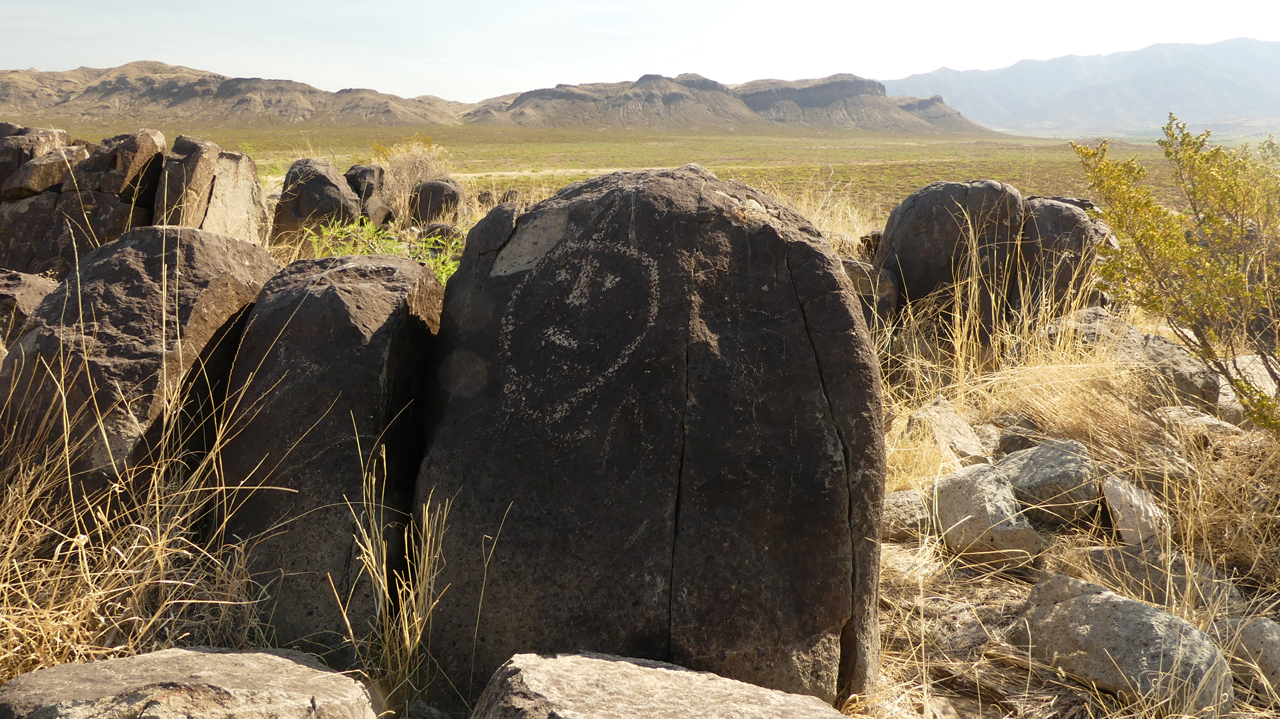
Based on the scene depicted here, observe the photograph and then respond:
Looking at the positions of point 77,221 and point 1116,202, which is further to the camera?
point 77,221

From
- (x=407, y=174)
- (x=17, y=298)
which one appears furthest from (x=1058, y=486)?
(x=407, y=174)

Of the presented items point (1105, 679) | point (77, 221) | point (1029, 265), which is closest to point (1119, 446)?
point (1105, 679)

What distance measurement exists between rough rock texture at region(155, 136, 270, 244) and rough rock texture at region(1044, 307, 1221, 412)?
19.7 ft

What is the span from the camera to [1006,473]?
3.65 metres

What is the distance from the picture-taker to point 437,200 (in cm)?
1106

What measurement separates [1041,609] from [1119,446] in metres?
1.53

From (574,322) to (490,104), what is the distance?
153 metres

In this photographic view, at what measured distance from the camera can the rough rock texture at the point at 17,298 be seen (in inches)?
144

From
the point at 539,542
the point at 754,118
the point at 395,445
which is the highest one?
the point at 754,118

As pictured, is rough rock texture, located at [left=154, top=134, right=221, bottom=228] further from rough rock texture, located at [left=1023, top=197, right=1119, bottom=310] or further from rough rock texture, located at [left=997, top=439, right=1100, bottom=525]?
rough rock texture, located at [left=1023, top=197, right=1119, bottom=310]

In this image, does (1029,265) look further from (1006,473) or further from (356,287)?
(356,287)

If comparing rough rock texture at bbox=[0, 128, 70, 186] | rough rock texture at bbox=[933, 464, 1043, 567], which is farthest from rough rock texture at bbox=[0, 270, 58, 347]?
rough rock texture at bbox=[933, 464, 1043, 567]

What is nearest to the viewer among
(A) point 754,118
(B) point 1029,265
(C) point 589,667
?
(C) point 589,667

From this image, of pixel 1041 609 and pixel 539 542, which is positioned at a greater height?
pixel 539 542
